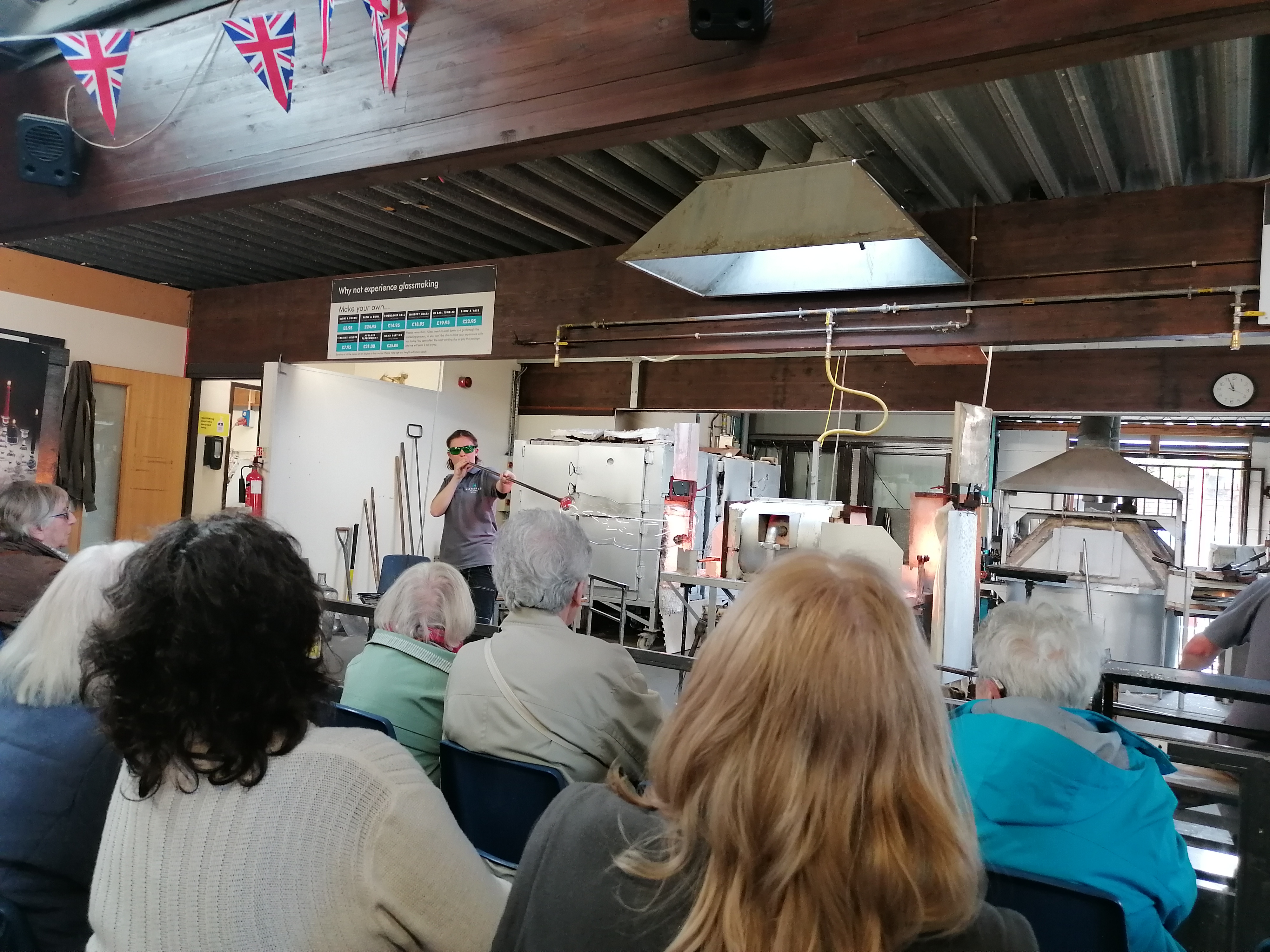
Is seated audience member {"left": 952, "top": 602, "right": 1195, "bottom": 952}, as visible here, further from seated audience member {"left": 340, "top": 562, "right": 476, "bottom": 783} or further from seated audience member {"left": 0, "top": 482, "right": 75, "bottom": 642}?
seated audience member {"left": 0, "top": 482, "right": 75, "bottom": 642}

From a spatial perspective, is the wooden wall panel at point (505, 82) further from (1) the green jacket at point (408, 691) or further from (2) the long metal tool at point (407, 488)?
(2) the long metal tool at point (407, 488)

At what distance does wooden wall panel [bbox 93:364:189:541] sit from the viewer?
585cm

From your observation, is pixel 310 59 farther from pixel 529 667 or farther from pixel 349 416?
pixel 349 416

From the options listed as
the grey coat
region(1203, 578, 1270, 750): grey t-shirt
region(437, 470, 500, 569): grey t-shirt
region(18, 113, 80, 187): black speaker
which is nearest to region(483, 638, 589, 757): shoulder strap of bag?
the grey coat

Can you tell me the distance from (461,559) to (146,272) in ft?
9.35

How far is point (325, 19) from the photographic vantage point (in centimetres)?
278

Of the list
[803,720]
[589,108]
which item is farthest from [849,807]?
[589,108]

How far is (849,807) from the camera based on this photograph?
0.77 m

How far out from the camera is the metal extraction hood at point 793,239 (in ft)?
9.84

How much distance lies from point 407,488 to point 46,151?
15.5ft

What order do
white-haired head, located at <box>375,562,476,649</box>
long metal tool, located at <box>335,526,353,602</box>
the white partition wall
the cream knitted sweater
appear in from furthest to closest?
long metal tool, located at <box>335,526,353,602</box> → the white partition wall → white-haired head, located at <box>375,562,476,649</box> → the cream knitted sweater

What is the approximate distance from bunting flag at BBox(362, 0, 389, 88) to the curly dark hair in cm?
212

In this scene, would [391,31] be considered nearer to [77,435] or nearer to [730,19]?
[730,19]

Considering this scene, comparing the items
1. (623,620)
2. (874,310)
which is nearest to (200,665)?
(874,310)
